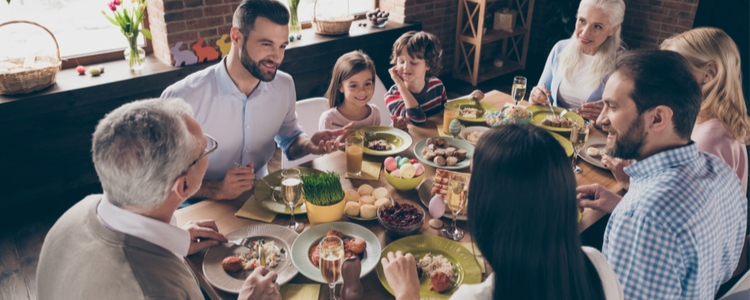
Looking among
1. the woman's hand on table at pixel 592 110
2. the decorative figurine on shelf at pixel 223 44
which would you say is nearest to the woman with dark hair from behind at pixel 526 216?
the woman's hand on table at pixel 592 110

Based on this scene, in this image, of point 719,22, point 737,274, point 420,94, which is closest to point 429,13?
point 420,94

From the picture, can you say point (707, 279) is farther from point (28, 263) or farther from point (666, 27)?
point (666, 27)

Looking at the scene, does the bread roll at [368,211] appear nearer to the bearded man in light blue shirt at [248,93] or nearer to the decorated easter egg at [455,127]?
the bearded man in light blue shirt at [248,93]

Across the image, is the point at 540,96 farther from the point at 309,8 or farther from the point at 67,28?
→ the point at 67,28

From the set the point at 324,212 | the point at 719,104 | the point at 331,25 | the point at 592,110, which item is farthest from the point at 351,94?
the point at 331,25

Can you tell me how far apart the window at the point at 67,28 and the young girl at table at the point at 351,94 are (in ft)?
6.08

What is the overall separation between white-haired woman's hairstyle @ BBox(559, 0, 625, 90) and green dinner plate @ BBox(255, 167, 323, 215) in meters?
1.76

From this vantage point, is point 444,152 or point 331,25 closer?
point 444,152

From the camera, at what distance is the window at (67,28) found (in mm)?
3074

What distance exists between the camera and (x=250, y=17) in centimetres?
203

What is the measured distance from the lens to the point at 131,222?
115 centimetres

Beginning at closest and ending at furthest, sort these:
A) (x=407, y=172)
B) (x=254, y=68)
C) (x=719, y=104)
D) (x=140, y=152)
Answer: (x=140, y=152)
(x=407, y=172)
(x=719, y=104)
(x=254, y=68)

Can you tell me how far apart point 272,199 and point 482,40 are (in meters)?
4.00

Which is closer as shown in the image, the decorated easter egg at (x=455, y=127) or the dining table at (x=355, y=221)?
the dining table at (x=355, y=221)
